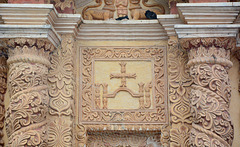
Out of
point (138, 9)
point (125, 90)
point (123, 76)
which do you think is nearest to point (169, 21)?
point (138, 9)

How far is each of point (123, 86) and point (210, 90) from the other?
2.98 feet

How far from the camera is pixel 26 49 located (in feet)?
14.9

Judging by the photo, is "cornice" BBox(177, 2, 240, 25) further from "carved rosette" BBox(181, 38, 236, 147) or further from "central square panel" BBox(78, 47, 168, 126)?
"central square panel" BBox(78, 47, 168, 126)

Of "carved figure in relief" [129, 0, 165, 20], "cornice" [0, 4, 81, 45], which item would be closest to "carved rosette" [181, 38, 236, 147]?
"carved figure in relief" [129, 0, 165, 20]

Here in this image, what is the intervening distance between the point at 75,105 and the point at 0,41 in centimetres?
94

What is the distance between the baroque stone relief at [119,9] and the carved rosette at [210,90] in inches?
28.0

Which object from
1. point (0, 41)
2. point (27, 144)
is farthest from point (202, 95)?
point (0, 41)

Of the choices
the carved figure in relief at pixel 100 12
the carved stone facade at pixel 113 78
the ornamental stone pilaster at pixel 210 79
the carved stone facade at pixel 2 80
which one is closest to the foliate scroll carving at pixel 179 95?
the carved stone facade at pixel 113 78

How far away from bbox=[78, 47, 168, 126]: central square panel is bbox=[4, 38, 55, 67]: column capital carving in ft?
1.62

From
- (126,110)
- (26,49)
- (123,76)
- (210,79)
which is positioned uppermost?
(26,49)

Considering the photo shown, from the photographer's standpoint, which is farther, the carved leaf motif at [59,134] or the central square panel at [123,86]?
the central square panel at [123,86]

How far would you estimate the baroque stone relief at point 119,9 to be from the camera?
5.12 meters

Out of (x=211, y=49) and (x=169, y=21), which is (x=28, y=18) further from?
(x=211, y=49)

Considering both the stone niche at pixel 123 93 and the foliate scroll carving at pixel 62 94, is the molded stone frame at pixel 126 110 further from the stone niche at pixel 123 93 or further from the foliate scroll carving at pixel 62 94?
the foliate scroll carving at pixel 62 94
